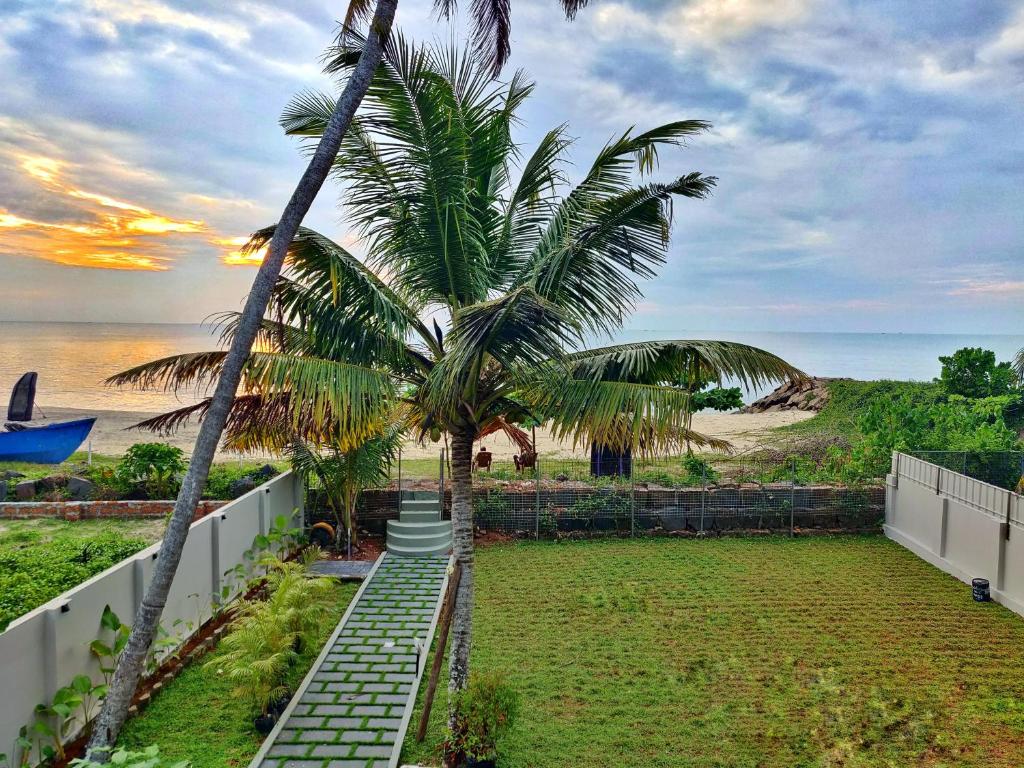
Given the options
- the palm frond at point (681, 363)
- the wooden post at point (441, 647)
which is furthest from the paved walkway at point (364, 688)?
the palm frond at point (681, 363)

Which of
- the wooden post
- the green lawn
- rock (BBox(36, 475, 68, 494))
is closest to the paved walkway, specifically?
the wooden post

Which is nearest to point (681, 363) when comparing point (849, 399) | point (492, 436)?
point (492, 436)

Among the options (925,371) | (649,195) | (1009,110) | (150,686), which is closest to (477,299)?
(649,195)

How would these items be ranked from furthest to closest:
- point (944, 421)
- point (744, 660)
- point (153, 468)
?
point (944, 421)
point (153, 468)
point (744, 660)

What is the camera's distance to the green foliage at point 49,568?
5652mm

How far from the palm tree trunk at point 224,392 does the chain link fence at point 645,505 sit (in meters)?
7.34

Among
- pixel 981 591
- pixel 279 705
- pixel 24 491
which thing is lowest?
pixel 279 705

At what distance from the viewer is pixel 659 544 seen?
11898mm

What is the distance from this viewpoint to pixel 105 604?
588 cm

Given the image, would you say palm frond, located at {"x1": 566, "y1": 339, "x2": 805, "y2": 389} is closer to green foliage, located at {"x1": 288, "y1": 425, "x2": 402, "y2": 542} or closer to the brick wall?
green foliage, located at {"x1": 288, "y1": 425, "x2": 402, "y2": 542}

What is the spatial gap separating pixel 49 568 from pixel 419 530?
5.97 meters

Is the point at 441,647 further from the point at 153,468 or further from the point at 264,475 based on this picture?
the point at 153,468

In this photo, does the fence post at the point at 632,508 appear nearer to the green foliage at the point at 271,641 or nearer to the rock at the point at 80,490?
the green foliage at the point at 271,641

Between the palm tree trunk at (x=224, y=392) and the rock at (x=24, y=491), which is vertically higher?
the palm tree trunk at (x=224, y=392)
